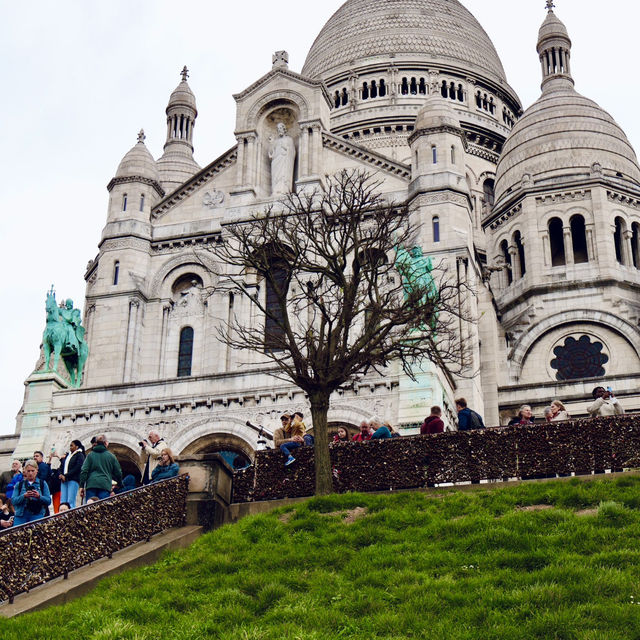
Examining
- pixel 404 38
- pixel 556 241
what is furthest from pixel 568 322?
pixel 404 38

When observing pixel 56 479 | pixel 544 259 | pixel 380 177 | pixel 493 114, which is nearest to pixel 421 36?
pixel 493 114

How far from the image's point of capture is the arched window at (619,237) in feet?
149

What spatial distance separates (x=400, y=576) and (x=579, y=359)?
3079 centimetres

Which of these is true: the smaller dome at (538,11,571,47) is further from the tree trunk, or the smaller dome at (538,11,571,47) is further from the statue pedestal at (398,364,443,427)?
the tree trunk

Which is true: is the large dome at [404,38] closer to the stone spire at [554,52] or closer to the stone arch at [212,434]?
the stone spire at [554,52]

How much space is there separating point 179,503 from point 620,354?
28.0 meters

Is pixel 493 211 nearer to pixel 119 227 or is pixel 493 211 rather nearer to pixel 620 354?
pixel 620 354

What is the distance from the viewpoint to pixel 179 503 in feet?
60.7

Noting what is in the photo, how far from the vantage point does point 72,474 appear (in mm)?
20312

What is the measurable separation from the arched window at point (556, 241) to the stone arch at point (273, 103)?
41.8ft

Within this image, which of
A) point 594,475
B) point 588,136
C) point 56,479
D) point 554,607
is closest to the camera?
point 554,607

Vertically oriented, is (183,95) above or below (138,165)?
above

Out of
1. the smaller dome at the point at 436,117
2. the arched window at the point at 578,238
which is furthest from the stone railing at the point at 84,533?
the arched window at the point at 578,238

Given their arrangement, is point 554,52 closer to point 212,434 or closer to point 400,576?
point 212,434
